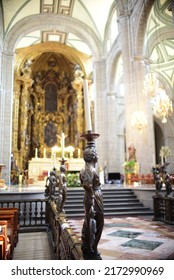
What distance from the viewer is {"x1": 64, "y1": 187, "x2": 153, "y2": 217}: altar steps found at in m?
7.24

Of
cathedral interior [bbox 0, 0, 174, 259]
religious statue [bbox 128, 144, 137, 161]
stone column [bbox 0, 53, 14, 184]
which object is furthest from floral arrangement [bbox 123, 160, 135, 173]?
stone column [bbox 0, 53, 14, 184]

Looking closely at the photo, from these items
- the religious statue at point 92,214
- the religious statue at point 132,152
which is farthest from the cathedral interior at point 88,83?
the religious statue at point 92,214

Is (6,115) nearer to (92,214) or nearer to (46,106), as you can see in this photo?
(46,106)

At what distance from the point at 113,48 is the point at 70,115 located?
35.1 ft

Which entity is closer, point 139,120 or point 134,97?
point 139,120

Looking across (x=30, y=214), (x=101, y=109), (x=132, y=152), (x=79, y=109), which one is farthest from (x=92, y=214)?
(x=79, y=109)

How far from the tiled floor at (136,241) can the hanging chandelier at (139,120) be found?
270 inches

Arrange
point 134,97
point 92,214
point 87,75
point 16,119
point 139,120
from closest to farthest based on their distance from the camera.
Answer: point 92,214 → point 139,120 → point 134,97 → point 16,119 → point 87,75

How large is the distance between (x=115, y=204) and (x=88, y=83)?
8.75m

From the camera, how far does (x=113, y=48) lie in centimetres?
1736

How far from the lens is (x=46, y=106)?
A: 88.7ft

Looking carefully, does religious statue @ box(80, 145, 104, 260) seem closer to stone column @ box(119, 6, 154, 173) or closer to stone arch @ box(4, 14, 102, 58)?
stone column @ box(119, 6, 154, 173)

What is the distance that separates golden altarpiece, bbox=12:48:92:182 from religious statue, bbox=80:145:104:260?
21592 mm
